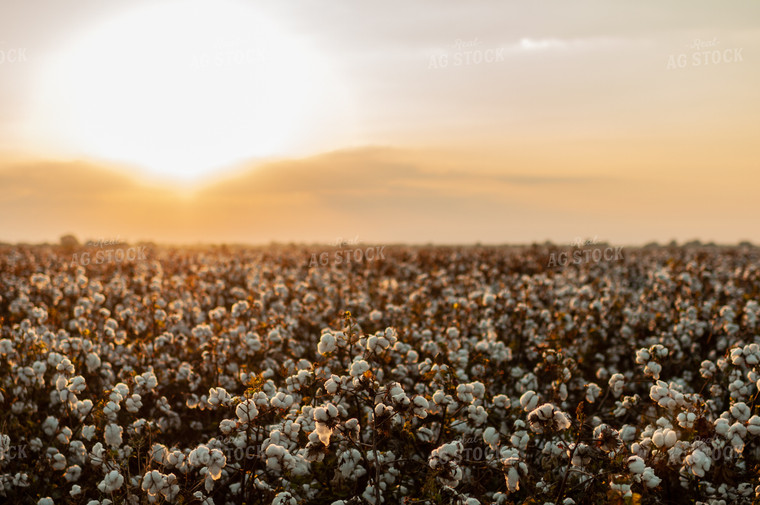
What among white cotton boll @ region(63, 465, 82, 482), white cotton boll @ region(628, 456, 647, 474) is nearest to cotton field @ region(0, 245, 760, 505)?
white cotton boll @ region(628, 456, 647, 474)

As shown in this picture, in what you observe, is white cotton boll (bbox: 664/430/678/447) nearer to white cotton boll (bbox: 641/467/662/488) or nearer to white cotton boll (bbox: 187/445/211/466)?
white cotton boll (bbox: 641/467/662/488)

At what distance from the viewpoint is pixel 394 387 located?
171 inches

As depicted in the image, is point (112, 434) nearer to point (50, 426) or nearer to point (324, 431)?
point (50, 426)

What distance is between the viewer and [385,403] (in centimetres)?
447

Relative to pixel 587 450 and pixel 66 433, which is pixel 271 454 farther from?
pixel 66 433

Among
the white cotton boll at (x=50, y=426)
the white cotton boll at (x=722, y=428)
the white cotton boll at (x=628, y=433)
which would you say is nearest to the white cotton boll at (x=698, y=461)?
the white cotton boll at (x=722, y=428)

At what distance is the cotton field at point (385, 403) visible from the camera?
447cm

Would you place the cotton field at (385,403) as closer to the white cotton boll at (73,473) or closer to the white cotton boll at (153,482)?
the white cotton boll at (153,482)

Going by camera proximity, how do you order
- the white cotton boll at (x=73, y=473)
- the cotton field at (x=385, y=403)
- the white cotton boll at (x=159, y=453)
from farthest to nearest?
the white cotton boll at (x=73, y=473) < the white cotton boll at (x=159, y=453) < the cotton field at (x=385, y=403)

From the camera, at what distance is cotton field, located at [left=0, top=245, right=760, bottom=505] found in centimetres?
447

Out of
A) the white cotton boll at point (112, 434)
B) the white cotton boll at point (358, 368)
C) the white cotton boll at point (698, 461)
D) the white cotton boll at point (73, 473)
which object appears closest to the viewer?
the white cotton boll at point (698, 461)

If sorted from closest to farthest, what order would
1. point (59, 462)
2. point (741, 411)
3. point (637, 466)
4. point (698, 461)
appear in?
point (637, 466), point (698, 461), point (741, 411), point (59, 462)

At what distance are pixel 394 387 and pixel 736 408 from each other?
2.85 m

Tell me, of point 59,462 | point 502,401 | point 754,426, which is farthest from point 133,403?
point 754,426
